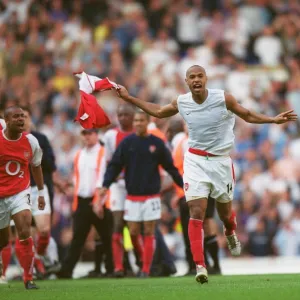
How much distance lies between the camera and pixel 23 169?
14.4 meters

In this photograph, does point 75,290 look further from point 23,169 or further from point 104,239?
point 104,239

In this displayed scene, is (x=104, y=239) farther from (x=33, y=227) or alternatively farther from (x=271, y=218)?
(x=271, y=218)

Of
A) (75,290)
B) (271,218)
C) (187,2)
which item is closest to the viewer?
(75,290)

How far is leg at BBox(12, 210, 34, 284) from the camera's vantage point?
46.4ft

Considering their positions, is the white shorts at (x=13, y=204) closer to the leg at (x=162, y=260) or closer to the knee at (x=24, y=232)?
the knee at (x=24, y=232)

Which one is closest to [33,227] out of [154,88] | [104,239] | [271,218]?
[104,239]

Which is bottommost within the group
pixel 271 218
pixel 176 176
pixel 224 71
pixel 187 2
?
pixel 271 218

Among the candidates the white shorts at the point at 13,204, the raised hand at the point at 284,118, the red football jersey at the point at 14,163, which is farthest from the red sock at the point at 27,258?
the raised hand at the point at 284,118

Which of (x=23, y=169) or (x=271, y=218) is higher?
(x=23, y=169)

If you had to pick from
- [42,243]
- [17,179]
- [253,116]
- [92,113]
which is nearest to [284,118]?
[253,116]

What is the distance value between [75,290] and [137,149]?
138 inches

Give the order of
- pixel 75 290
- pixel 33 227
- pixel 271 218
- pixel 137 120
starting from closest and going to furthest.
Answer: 1. pixel 75 290
2. pixel 137 120
3. pixel 33 227
4. pixel 271 218

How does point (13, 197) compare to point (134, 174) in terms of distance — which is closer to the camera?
point (13, 197)

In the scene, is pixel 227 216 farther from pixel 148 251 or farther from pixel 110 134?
pixel 110 134
